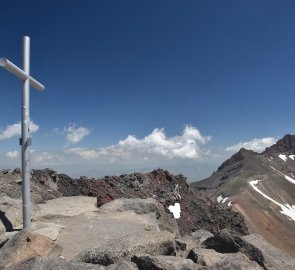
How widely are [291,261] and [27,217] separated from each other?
35.8 feet

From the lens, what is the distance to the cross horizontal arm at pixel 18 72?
51.5 feet

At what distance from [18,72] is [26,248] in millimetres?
7212

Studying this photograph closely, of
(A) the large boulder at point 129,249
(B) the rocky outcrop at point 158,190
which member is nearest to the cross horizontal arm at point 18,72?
(A) the large boulder at point 129,249

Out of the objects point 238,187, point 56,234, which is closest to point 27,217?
point 56,234

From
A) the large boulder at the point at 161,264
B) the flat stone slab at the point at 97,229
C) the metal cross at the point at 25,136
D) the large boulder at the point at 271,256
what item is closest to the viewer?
the large boulder at the point at 161,264

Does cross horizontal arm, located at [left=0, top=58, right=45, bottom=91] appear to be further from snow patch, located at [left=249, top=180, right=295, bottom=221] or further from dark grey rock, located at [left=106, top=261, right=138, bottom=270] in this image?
snow patch, located at [left=249, top=180, right=295, bottom=221]

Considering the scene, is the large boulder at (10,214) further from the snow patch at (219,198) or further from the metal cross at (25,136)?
the snow patch at (219,198)

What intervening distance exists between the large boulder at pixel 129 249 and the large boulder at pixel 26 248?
1.47 meters

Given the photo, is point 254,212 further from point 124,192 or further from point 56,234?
point 56,234

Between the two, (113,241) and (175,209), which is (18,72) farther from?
(175,209)

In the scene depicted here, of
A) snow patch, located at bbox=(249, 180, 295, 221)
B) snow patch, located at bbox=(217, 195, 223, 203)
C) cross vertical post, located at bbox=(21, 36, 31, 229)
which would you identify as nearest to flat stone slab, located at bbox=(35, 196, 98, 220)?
cross vertical post, located at bbox=(21, 36, 31, 229)

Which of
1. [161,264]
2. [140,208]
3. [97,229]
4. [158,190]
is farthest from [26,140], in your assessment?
[158,190]

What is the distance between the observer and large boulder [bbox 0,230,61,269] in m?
13.9

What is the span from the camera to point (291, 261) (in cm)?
1483
